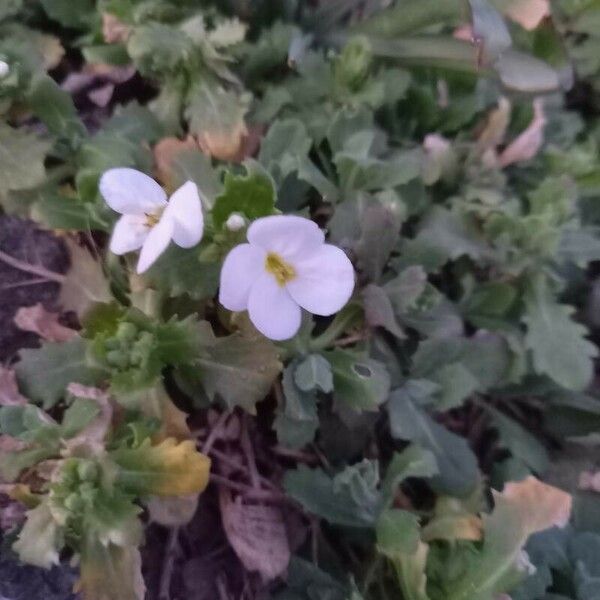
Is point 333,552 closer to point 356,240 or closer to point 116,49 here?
point 356,240

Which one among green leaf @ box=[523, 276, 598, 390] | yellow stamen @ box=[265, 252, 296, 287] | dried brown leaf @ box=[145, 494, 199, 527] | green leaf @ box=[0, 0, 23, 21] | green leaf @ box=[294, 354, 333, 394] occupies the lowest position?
dried brown leaf @ box=[145, 494, 199, 527]

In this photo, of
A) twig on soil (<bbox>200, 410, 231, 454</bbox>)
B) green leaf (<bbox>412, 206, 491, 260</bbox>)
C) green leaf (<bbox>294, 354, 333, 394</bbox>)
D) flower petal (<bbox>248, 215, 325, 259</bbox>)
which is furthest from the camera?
green leaf (<bbox>412, 206, 491, 260</bbox>)

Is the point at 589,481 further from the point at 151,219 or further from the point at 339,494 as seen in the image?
the point at 151,219

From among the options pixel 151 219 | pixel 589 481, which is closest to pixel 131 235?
pixel 151 219

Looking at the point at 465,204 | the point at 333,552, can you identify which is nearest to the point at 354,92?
the point at 465,204

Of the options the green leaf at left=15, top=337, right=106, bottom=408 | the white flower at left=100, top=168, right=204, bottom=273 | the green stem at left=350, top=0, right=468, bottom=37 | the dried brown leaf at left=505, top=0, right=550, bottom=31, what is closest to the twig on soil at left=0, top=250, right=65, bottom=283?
the green leaf at left=15, top=337, right=106, bottom=408

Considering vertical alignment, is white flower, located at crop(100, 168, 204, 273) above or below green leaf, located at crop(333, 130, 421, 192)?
above

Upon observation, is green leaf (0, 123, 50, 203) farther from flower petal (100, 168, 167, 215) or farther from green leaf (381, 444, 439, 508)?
green leaf (381, 444, 439, 508)
